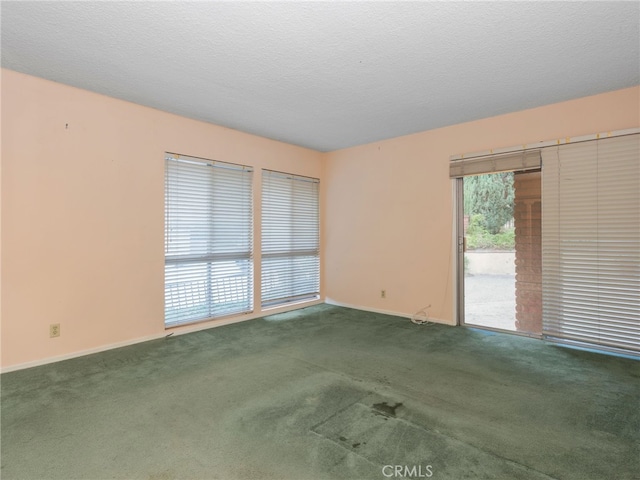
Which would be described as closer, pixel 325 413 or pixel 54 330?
pixel 325 413

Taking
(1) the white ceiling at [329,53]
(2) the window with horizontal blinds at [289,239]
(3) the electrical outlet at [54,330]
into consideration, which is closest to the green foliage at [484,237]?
(1) the white ceiling at [329,53]

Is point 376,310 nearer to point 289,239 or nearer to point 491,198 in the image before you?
point 289,239

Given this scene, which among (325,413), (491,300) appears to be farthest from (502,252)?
(325,413)

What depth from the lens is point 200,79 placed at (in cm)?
301

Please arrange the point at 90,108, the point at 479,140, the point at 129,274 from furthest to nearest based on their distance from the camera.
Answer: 1. the point at 479,140
2. the point at 129,274
3. the point at 90,108

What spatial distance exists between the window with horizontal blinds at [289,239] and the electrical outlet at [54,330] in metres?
2.39

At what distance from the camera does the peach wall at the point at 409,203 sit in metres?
3.68

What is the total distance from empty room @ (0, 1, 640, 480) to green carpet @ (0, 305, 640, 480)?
0.02 metres

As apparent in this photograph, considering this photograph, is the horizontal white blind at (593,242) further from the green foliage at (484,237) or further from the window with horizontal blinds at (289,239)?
the window with horizontal blinds at (289,239)

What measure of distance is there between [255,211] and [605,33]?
3932mm

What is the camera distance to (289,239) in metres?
5.33

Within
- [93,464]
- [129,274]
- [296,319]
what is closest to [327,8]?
[93,464]

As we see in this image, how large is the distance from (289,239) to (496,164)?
119 inches

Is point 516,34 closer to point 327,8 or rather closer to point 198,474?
point 327,8
